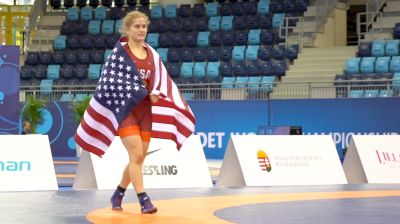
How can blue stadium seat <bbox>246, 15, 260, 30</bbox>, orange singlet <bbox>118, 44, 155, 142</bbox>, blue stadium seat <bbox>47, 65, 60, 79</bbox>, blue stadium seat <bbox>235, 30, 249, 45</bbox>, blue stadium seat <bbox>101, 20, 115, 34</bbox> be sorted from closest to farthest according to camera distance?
orange singlet <bbox>118, 44, 155, 142</bbox>
blue stadium seat <bbox>235, 30, 249, 45</bbox>
blue stadium seat <bbox>246, 15, 260, 30</bbox>
blue stadium seat <bbox>47, 65, 60, 79</bbox>
blue stadium seat <bbox>101, 20, 115, 34</bbox>

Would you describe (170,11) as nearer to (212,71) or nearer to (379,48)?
(212,71)

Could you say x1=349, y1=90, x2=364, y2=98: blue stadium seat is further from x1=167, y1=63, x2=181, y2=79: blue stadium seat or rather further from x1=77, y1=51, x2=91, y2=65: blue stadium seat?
x1=77, y1=51, x2=91, y2=65: blue stadium seat

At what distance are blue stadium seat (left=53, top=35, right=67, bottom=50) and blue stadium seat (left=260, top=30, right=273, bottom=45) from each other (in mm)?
7763

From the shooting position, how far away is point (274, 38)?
28.9 m

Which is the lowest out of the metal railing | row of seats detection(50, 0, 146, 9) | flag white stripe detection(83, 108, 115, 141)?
the metal railing

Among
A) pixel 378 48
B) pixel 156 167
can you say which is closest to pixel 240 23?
pixel 378 48

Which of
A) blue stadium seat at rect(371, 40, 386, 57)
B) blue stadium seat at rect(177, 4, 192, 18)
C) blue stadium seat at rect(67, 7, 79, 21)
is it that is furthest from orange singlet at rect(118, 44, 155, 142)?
blue stadium seat at rect(67, 7, 79, 21)

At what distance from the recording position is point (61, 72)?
2995cm

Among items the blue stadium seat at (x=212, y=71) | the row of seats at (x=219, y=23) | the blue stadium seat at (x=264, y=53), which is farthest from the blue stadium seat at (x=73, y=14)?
the blue stadium seat at (x=264, y=53)

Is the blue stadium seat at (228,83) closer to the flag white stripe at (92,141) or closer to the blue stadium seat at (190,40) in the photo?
the blue stadium seat at (190,40)

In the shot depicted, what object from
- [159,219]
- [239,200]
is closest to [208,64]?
[239,200]

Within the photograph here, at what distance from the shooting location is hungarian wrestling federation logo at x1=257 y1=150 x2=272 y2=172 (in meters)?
12.2

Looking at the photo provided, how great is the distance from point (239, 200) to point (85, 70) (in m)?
21.0

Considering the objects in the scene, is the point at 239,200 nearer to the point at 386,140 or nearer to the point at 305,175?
the point at 305,175
